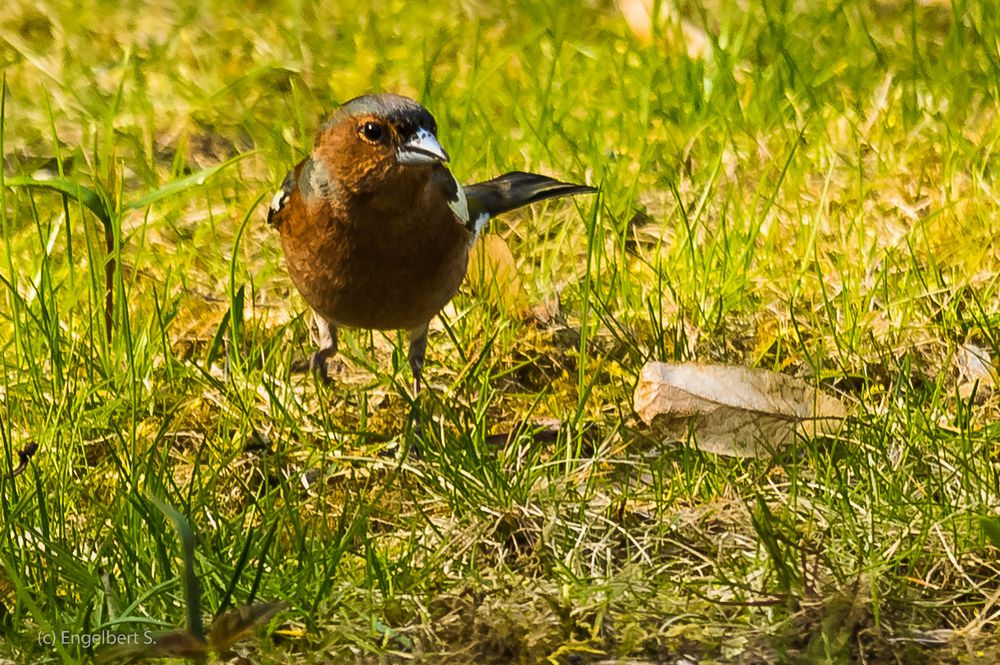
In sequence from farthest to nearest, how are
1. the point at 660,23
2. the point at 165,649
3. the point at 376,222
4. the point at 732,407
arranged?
1. the point at 660,23
2. the point at 376,222
3. the point at 732,407
4. the point at 165,649

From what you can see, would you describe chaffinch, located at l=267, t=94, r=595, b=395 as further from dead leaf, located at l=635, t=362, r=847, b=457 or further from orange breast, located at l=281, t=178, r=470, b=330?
dead leaf, located at l=635, t=362, r=847, b=457

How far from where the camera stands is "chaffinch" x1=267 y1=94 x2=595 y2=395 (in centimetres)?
414

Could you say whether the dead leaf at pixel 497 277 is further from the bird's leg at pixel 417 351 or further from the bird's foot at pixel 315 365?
the bird's foot at pixel 315 365

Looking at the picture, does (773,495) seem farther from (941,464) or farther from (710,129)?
(710,129)

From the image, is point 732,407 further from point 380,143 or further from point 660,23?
point 660,23

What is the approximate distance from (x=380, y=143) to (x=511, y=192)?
2.39ft

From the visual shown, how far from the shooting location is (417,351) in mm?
4414

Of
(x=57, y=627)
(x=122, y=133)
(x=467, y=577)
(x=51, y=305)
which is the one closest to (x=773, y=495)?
(x=467, y=577)

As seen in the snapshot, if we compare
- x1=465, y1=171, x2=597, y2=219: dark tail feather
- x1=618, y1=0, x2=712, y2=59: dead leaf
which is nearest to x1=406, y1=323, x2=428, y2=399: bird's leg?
x1=465, y1=171, x2=597, y2=219: dark tail feather

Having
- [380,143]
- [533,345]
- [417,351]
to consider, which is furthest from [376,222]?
[533,345]

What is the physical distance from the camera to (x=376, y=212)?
13.7ft

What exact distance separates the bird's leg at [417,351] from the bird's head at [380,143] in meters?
0.51

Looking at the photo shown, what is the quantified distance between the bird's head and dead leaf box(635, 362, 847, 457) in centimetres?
89

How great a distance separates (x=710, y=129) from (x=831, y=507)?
235cm
